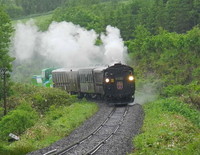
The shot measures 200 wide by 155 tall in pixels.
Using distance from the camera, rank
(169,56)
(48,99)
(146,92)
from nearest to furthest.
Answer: (48,99), (146,92), (169,56)

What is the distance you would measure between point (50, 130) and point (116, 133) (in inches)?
156

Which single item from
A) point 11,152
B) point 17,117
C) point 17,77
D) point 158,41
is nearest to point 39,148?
point 11,152

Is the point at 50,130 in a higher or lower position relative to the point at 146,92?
higher

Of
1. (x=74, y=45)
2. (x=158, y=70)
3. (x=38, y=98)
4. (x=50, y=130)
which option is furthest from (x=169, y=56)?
(x=50, y=130)

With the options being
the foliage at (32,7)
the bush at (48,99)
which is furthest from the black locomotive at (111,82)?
the foliage at (32,7)

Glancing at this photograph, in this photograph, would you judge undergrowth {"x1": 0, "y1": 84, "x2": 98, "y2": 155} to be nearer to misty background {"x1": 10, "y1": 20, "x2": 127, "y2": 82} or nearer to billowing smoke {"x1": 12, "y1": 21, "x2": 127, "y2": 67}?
misty background {"x1": 10, "y1": 20, "x2": 127, "y2": 82}

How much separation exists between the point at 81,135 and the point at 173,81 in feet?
62.3

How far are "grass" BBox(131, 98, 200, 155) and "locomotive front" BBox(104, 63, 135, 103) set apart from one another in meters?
3.78

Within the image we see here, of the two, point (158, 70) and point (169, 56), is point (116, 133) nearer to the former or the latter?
point (169, 56)

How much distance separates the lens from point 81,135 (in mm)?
19906

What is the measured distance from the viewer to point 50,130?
21.1 m

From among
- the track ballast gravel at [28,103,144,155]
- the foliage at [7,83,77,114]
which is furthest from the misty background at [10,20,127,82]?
the track ballast gravel at [28,103,144,155]

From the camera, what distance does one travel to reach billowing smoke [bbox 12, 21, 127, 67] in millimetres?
37906

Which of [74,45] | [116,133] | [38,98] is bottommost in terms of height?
[38,98]
